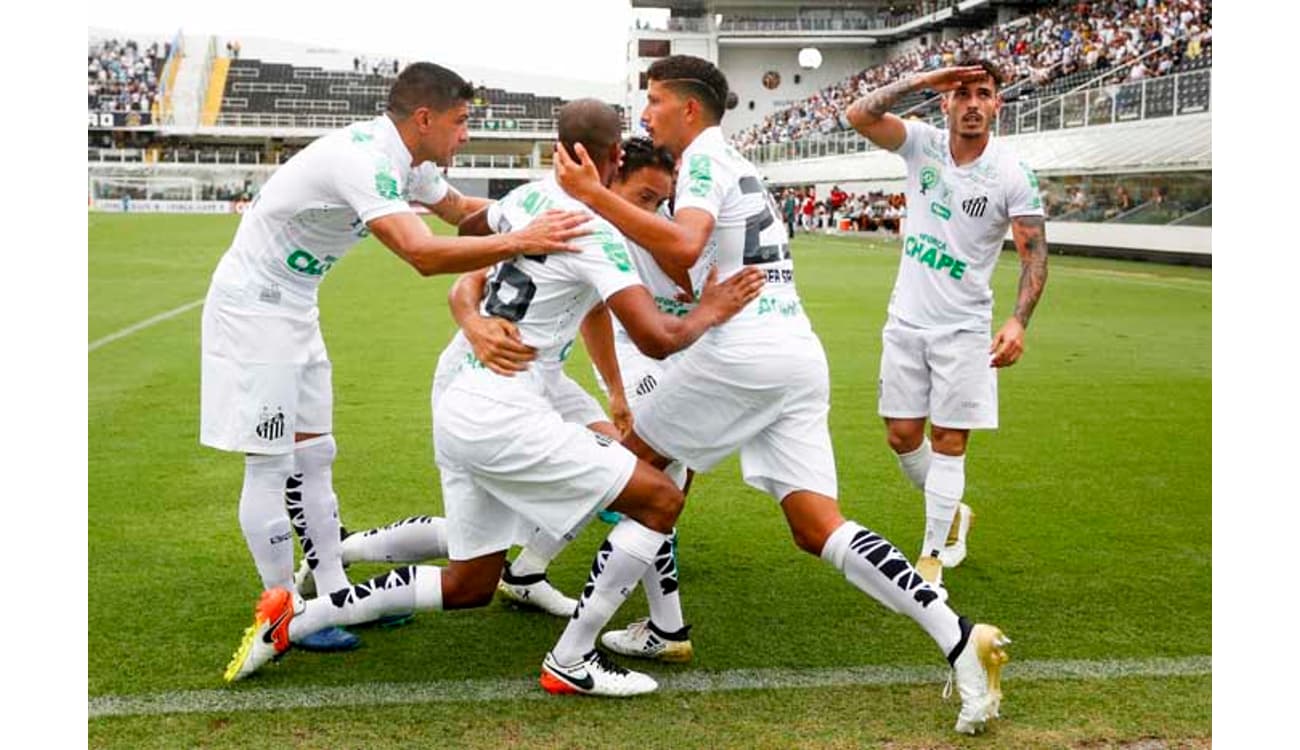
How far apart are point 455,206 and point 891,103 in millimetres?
1989

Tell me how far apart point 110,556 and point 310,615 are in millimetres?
1990

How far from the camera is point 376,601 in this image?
4.38 metres

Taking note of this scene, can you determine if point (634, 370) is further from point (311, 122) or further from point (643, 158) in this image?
point (311, 122)

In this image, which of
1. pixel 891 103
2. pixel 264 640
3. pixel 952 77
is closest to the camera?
pixel 264 640

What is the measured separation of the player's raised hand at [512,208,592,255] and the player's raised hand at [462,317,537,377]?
0.91 feet

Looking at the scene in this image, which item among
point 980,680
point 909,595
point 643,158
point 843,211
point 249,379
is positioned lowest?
point 980,680

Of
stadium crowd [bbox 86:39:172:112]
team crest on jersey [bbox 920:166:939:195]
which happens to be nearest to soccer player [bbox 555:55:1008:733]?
team crest on jersey [bbox 920:166:939:195]

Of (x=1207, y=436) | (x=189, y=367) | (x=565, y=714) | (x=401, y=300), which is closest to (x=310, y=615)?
(x=565, y=714)

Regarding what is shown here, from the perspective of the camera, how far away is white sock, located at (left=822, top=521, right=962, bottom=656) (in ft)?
13.3

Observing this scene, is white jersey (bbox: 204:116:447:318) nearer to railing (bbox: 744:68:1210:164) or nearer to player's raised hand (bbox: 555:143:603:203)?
player's raised hand (bbox: 555:143:603:203)

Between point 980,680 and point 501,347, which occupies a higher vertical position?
point 501,347

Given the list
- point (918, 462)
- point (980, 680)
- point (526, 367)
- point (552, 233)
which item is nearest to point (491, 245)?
point (552, 233)

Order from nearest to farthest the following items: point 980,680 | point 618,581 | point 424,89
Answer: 1. point 980,680
2. point 618,581
3. point 424,89

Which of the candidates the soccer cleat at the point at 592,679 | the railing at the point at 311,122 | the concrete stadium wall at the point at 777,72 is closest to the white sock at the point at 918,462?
the soccer cleat at the point at 592,679
